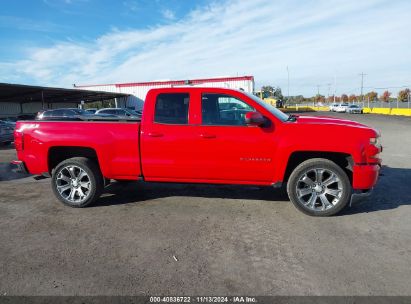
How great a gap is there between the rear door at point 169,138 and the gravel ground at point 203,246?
0.65 meters

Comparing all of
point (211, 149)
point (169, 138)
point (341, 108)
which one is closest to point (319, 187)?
point (211, 149)

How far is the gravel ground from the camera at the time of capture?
2.81 m

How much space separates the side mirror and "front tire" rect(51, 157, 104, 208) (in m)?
2.57

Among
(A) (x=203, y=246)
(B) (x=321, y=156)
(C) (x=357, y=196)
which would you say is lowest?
(A) (x=203, y=246)

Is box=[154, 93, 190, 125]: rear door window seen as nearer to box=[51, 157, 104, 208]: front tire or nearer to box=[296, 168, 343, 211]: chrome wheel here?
box=[51, 157, 104, 208]: front tire

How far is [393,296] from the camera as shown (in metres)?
2.59

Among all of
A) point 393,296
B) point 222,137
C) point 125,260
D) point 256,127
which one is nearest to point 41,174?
point 125,260

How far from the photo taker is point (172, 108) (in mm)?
4664

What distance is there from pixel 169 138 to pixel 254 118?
130 centimetres

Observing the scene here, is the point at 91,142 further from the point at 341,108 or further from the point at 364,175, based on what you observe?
the point at 341,108

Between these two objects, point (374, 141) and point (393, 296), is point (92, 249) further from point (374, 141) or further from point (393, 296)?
point (374, 141)

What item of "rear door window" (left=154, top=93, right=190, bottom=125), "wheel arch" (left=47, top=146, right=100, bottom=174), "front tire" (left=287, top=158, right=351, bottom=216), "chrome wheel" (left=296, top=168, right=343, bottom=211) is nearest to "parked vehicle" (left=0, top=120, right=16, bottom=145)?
"wheel arch" (left=47, top=146, right=100, bottom=174)

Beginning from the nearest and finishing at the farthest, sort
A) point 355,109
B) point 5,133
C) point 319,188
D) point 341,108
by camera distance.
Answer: point 319,188
point 5,133
point 355,109
point 341,108

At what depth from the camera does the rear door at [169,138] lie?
455 centimetres
